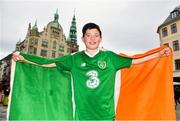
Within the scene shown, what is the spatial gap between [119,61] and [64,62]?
0.81m

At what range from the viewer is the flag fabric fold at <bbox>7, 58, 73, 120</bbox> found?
11.5 ft

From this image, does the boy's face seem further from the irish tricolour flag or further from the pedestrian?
the irish tricolour flag

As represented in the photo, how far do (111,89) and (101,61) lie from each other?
41cm

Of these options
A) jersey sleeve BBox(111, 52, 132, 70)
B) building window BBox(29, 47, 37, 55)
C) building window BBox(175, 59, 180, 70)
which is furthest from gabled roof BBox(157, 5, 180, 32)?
jersey sleeve BBox(111, 52, 132, 70)

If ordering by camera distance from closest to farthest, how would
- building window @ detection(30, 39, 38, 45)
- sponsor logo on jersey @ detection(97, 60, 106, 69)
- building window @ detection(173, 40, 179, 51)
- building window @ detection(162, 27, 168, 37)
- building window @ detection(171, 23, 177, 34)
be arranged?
sponsor logo on jersey @ detection(97, 60, 106, 69), building window @ detection(173, 40, 179, 51), building window @ detection(171, 23, 177, 34), building window @ detection(162, 27, 168, 37), building window @ detection(30, 39, 38, 45)

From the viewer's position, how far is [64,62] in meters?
3.40

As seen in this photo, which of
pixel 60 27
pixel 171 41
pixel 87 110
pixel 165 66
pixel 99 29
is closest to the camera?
A: pixel 87 110

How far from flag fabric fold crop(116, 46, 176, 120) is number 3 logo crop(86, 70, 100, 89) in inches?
30.7

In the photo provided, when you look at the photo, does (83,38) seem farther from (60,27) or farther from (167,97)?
(60,27)

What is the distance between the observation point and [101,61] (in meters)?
3.19

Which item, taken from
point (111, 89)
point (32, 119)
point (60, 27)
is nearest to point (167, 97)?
point (111, 89)

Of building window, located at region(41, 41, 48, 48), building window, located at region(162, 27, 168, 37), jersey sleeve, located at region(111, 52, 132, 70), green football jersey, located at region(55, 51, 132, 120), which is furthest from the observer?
building window, located at region(41, 41, 48, 48)

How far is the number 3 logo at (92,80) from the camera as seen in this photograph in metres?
3.05

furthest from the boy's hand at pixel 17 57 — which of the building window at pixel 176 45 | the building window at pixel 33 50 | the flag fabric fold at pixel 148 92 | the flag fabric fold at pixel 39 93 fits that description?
the building window at pixel 33 50
